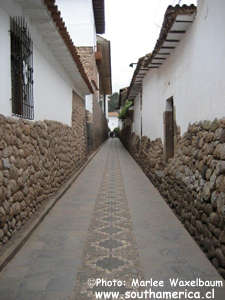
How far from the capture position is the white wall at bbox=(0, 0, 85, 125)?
372 cm

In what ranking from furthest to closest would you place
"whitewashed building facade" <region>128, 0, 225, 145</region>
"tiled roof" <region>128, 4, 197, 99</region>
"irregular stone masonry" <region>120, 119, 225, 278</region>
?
1. "tiled roof" <region>128, 4, 197, 99</region>
2. "whitewashed building facade" <region>128, 0, 225, 145</region>
3. "irregular stone masonry" <region>120, 119, 225, 278</region>

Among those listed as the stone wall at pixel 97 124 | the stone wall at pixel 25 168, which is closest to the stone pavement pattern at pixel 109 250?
Result: the stone wall at pixel 25 168

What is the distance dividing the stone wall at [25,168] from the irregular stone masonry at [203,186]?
2458 millimetres

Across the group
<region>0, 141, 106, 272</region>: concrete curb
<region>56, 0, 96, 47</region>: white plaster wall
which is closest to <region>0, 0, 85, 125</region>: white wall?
<region>0, 141, 106, 272</region>: concrete curb

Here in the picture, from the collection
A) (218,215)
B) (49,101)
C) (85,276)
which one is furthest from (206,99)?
(49,101)

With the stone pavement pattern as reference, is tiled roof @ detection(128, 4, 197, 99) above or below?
above

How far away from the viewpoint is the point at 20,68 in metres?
4.48

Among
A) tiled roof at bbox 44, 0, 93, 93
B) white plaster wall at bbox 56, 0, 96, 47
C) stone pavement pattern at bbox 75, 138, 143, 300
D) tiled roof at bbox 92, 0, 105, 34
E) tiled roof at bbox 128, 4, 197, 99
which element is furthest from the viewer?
tiled roof at bbox 92, 0, 105, 34

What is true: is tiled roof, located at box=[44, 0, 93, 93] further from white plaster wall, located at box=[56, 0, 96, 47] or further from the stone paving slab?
white plaster wall, located at box=[56, 0, 96, 47]

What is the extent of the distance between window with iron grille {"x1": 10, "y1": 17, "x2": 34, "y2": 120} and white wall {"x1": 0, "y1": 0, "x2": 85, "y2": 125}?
0.25 m

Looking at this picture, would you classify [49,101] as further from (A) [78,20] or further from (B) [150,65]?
(A) [78,20]

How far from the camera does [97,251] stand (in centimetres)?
350

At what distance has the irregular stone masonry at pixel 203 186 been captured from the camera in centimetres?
310

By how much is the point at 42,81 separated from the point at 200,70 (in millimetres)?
3068
